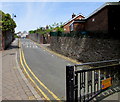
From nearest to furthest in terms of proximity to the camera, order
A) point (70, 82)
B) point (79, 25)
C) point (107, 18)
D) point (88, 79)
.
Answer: point (70, 82) → point (88, 79) → point (107, 18) → point (79, 25)

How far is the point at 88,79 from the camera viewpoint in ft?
14.6

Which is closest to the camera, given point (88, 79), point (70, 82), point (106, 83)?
point (70, 82)

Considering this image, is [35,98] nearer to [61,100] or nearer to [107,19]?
[61,100]

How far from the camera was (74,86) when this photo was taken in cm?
371

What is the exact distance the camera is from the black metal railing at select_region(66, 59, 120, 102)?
364 cm

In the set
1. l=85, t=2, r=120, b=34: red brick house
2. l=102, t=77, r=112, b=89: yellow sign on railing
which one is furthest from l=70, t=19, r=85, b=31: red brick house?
l=102, t=77, r=112, b=89: yellow sign on railing

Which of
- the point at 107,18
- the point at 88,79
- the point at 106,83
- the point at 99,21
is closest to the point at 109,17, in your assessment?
the point at 107,18

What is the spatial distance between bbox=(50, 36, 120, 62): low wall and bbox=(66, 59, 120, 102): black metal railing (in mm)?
2413

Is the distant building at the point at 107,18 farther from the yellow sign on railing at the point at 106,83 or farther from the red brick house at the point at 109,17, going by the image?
the yellow sign on railing at the point at 106,83

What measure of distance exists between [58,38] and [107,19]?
7.28 meters

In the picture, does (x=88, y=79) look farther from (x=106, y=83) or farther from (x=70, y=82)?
(x=70, y=82)

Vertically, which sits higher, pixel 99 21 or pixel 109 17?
pixel 109 17

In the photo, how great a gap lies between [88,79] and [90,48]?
6732 mm

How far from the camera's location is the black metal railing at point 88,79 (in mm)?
3637
